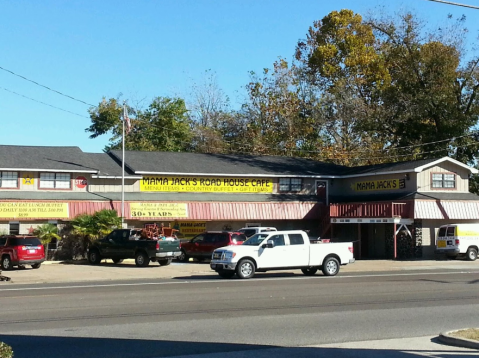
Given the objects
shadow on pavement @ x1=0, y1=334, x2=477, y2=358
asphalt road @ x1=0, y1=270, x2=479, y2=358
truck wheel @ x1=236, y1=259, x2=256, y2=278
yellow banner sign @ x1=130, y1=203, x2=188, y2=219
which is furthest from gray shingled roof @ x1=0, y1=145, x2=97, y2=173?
shadow on pavement @ x1=0, y1=334, x2=477, y2=358

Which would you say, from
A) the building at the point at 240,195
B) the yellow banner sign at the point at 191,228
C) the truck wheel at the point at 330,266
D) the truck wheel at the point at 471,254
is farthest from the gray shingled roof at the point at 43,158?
the truck wheel at the point at 471,254

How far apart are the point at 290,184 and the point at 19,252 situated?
808 inches

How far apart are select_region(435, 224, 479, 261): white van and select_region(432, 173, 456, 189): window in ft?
14.4

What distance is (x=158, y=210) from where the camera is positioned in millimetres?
39875

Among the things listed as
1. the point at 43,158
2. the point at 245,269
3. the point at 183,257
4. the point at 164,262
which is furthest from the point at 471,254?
the point at 43,158

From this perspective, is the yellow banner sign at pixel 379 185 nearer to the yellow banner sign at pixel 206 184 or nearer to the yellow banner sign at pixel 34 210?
the yellow banner sign at pixel 206 184

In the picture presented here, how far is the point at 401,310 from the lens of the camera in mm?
15633

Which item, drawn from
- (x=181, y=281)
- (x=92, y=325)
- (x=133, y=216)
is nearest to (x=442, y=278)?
(x=181, y=281)

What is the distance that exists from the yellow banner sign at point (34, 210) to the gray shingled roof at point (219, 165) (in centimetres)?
527

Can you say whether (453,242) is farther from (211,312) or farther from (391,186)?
(211,312)

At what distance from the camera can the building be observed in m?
38.1

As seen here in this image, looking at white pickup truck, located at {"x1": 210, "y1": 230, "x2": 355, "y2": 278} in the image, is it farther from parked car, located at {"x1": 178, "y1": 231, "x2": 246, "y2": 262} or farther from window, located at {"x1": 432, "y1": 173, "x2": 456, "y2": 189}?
window, located at {"x1": 432, "y1": 173, "x2": 456, "y2": 189}

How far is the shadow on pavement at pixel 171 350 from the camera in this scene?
10.3 meters

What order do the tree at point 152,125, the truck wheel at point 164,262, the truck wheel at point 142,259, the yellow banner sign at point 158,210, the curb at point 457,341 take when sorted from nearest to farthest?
1. the curb at point 457,341
2. the truck wheel at point 142,259
3. the truck wheel at point 164,262
4. the yellow banner sign at point 158,210
5. the tree at point 152,125
